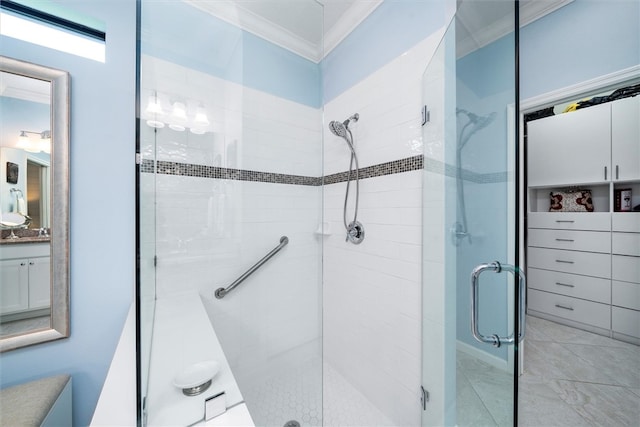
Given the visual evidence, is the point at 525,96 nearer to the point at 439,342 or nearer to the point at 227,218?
the point at 439,342

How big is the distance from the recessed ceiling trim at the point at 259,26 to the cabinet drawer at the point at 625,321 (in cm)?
323

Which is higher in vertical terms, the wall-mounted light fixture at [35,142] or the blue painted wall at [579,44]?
the blue painted wall at [579,44]

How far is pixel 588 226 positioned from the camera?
2.24 m

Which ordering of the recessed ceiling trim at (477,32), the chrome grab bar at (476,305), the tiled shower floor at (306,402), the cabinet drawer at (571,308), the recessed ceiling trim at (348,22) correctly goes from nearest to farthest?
the chrome grab bar at (476,305), the recessed ceiling trim at (477,32), the tiled shower floor at (306,402), the recessed ceiling trim at (348,22), the cabinet drawer at (571,308)

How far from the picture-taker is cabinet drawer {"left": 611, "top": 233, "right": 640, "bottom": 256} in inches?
75.3

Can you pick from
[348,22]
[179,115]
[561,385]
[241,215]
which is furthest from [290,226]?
[561,385]

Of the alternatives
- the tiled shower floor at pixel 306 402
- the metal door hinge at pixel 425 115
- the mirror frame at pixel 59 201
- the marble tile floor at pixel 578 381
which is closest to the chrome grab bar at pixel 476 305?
the metal door hinge at pixel 425 115

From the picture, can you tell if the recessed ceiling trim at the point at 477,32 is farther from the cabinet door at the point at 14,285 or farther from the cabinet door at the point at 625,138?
the cabinet door at the point at 14,285

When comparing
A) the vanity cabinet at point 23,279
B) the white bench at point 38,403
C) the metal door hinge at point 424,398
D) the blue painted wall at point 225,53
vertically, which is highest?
the blue painted wall at point 225,53

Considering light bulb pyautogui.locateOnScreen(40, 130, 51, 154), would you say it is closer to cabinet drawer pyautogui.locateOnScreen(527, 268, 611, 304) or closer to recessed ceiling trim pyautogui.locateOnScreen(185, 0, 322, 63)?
recessed ceiling trim pyautogui.locateOnScreen(185, 0, 322, 63)

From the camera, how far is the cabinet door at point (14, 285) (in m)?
1.11

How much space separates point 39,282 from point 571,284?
4.11m

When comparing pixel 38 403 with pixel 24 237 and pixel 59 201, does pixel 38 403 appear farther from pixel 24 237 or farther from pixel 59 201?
pixel 59 201

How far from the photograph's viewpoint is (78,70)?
1.25m
